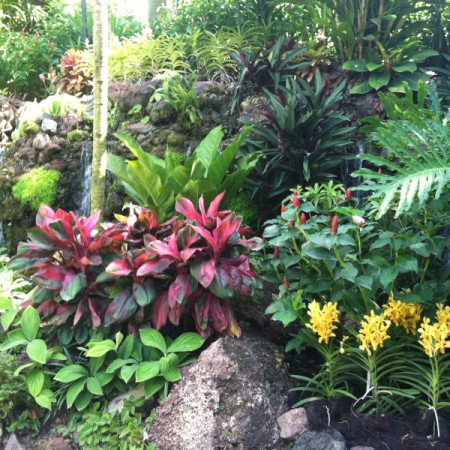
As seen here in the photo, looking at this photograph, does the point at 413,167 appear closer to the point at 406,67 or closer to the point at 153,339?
the point at 153,339

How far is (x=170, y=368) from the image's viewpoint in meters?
2.95

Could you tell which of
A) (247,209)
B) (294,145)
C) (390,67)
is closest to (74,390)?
(247,209)

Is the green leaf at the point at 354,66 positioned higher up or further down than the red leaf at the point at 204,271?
higher up

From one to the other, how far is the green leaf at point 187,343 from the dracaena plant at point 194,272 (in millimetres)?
58

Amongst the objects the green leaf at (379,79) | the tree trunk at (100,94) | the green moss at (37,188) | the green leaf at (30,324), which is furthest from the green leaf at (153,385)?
the green leaf at (379,79)

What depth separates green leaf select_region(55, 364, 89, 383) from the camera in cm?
302

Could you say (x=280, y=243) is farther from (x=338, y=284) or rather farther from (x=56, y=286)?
(x=56, y=286)

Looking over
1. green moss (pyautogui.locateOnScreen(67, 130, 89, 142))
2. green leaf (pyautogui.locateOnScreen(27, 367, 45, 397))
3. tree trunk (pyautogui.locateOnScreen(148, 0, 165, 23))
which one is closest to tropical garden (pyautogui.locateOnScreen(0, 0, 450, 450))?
green leaf (pyautogui.locateOnScreen(27, 367, 45, 397))

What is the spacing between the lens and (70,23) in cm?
938

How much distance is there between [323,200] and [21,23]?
28.9 feet

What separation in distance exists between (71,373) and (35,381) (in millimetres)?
225

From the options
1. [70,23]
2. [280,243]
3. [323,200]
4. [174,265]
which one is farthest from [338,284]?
[70,23]

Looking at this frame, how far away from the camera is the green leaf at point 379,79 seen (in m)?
5.42

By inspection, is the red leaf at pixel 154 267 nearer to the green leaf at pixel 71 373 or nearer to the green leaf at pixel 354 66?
the green leaf at pixel 71 373
